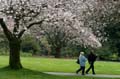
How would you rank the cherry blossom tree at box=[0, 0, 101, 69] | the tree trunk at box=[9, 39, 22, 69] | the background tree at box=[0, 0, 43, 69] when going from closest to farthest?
the background tree at box=[0, 0, 43, 69], the cherry blossom tree at box=[0, 0, 101, 69], the tree trunk at box=[9, 39, 22, 69]

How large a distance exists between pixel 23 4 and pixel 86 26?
18.9 ft

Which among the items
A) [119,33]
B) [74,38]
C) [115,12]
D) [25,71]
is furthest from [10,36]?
[119,33]

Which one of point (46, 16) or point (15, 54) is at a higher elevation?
point (46, 16)

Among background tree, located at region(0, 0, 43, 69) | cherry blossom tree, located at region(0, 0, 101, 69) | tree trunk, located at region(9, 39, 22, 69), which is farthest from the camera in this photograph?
tree trunk, located at region(9, 39, 22, 69)

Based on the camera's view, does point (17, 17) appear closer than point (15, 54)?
Yes

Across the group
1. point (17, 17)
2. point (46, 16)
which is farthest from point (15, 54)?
point (46, 16)

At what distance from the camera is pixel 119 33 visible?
62812 mm

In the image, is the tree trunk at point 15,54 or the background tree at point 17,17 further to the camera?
the tree trunk at point 15,54

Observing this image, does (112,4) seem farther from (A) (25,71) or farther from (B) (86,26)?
(A) (25,71)

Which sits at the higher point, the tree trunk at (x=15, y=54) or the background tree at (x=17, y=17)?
the background tree at (x=17, y=17)

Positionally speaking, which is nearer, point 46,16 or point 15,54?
point 46,16

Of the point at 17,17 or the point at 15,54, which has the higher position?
the point at 17,17

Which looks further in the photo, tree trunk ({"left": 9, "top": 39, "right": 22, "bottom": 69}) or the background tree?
tree trunk ({"left": 9, "top": 39, "right": 22, "bottom": 69})

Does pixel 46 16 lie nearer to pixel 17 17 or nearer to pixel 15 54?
pixel 17 17
